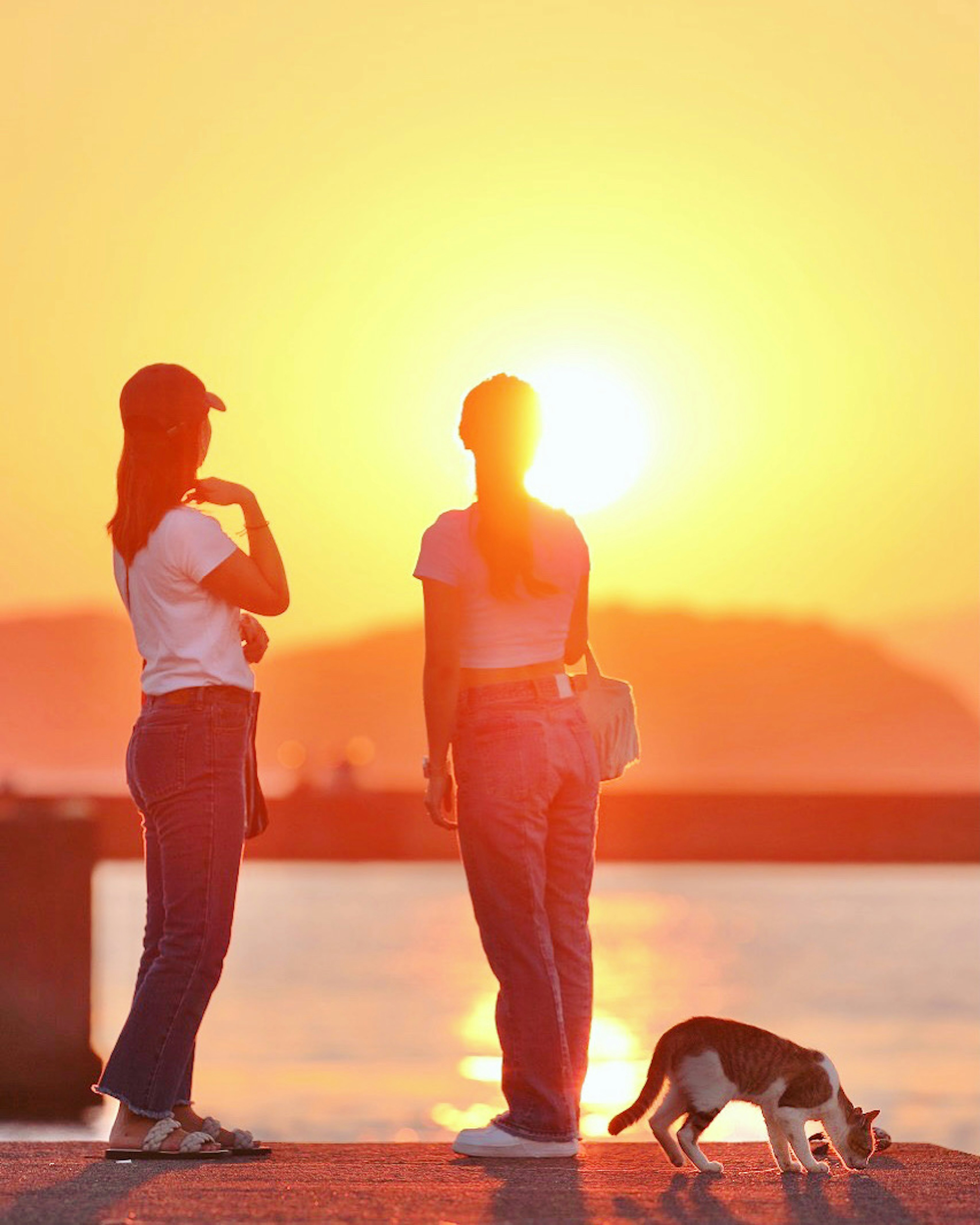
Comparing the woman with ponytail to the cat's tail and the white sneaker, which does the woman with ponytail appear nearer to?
the white sneaker

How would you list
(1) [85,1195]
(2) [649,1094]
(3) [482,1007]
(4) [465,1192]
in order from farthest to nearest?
(3) [482,1007] < (2) [649,1094] < (4) [465,1192] < (1) [85,1195]

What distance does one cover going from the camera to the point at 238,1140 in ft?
17.9

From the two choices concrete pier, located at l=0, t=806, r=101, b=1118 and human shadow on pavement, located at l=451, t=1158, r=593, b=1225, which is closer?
human shadow on pavement, located at l=451, t=1158, r=593, b=1225

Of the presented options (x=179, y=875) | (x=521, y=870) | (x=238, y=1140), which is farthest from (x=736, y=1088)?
(x=179, y=875)

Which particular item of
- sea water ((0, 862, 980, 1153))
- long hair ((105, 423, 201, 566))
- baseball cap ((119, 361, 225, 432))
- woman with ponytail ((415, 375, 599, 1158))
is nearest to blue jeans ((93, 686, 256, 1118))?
long hair ((105, 423, 201, 566))

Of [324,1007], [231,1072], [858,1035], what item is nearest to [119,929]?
[324,1007]

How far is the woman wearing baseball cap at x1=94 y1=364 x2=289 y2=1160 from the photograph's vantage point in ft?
17.5

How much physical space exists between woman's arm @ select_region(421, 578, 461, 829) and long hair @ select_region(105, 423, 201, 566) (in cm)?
68

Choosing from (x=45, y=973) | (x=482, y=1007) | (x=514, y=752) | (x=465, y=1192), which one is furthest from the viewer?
(x=482, y=1007)

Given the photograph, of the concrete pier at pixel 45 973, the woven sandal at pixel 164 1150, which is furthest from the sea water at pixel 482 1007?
the woven sandal at pixel 164 1150

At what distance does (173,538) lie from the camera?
5.38 metres

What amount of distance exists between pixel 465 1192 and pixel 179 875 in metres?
1.15

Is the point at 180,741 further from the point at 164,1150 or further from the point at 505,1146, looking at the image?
the point at 505,1146

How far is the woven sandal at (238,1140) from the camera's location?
543 cm
